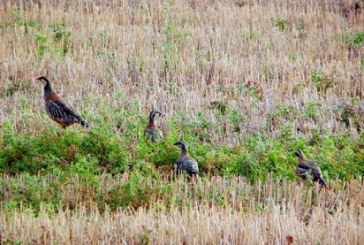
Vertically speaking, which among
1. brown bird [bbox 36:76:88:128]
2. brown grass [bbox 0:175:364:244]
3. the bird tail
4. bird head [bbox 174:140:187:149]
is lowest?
brown grass [bbox 0:175:364:244]

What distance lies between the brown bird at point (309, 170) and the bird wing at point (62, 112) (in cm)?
334

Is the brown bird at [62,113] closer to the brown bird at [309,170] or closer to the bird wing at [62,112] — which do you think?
the bird wing at [62,112]

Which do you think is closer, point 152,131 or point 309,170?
point 309,170

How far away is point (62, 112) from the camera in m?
12.4

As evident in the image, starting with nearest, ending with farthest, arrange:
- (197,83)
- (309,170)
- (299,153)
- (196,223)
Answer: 1. (196,223)
2. (309,170)
3. (299,153)
4. (197,83)

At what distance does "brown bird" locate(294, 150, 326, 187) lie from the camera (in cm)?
1021

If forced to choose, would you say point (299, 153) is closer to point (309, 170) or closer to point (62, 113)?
point (309, 170)

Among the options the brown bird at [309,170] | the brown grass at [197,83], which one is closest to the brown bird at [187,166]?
the brown grass at [197,83]

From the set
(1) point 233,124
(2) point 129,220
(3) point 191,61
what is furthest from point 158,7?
(2) point 129,220

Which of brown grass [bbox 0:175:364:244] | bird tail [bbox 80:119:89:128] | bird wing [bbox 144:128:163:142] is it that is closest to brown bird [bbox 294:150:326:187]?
brown grass [bbox 0:175:364:244]

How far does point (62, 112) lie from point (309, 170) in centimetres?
383

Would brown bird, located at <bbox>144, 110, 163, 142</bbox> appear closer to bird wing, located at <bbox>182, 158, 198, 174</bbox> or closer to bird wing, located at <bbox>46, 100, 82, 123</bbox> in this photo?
bird wing, located at <bbox>46, 100, 82, 123</bbox>

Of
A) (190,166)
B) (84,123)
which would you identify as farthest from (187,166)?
(84,123)

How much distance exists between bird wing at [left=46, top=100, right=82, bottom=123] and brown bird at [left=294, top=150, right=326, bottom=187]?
131 inches
